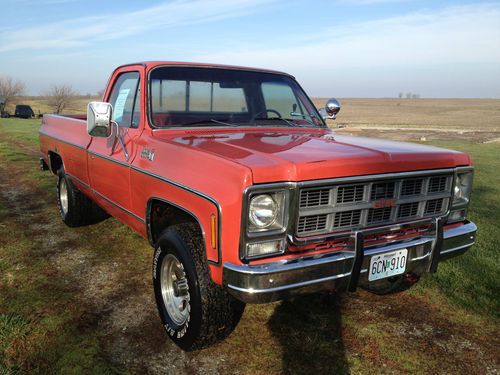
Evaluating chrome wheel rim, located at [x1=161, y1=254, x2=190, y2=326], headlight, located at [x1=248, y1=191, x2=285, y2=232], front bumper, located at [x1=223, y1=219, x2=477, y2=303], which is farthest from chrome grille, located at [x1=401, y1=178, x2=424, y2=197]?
chrome wheel rim, located at [x1=161, y1=254, x2=190, y2=326]

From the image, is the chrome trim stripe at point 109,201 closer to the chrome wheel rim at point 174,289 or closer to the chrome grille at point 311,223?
the chrome wheel rim at point 174,289

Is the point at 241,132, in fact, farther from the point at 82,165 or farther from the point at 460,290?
the point at 460,290

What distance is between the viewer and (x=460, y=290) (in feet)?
12.1

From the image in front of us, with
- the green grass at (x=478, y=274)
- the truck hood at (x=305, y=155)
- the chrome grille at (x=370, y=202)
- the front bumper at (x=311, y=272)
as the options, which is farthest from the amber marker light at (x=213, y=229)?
the green grass at (x=478, y=274)

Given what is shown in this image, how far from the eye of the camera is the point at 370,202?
8.40 ft

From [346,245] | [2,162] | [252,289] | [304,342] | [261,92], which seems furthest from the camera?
[2,162]

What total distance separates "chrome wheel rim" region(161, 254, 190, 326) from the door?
76 cm

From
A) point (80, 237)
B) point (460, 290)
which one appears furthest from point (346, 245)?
point (80, 237)

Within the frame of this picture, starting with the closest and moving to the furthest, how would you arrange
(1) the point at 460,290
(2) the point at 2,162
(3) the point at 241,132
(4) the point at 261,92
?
(3) the point at 241,132 < (1) the point at 460,290 < (4) the point at 261,92 < (2) the point at 2,162

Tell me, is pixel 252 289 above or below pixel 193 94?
below

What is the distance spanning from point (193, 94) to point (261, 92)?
2.20 ft

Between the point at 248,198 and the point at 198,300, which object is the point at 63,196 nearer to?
the point at 198,300

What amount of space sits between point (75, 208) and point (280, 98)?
108 inches

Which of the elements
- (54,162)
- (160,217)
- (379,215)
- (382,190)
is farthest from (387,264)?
(54,162)
